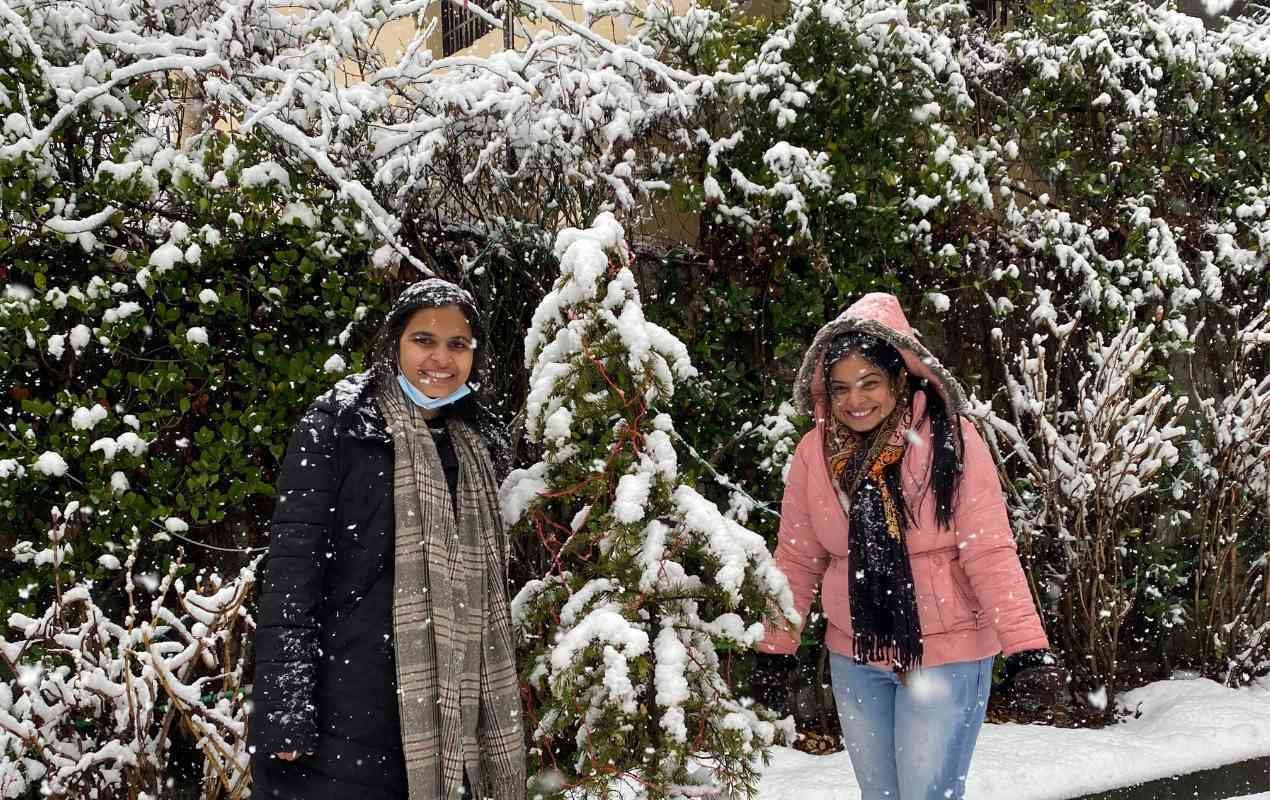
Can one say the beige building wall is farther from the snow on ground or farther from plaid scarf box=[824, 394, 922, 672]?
the snow on ground

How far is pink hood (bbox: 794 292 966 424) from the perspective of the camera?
2592 mm

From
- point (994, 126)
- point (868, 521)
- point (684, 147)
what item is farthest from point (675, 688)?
point (994, 126)

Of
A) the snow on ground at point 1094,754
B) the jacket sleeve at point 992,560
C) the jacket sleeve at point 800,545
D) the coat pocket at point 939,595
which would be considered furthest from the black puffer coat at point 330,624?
the snow on ground at point 1094,754

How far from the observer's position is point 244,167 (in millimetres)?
3320

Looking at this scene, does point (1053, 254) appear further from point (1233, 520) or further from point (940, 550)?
point (940, 550)

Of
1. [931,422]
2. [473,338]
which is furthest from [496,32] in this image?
[931,422]

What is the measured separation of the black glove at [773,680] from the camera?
14.1 feet

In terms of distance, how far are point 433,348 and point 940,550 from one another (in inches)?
59.5

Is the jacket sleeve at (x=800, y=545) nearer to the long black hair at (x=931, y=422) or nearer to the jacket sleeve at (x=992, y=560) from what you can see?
the long black hair at (x=931, y=422)

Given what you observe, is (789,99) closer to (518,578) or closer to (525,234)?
(525,234)

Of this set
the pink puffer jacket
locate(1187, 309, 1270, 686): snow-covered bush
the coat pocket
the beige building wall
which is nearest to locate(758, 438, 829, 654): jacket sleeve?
the pink puffer jacket

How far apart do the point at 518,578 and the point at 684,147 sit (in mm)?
2060

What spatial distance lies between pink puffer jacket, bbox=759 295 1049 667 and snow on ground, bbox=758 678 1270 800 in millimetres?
1336

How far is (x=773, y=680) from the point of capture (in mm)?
4324
